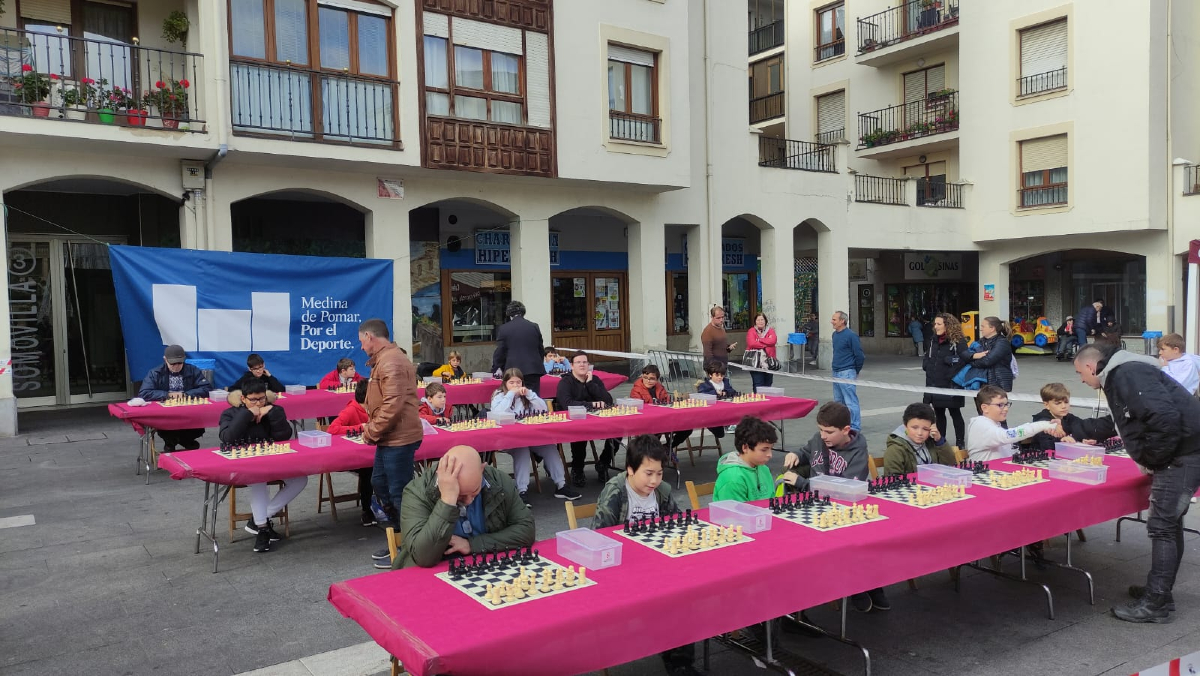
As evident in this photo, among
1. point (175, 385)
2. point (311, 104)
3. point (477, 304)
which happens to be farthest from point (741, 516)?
point (477, 304)

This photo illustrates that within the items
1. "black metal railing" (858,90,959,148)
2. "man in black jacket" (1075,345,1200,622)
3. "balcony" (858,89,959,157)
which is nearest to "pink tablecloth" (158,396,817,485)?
"man in black jacket" (1075,345,1200,622)

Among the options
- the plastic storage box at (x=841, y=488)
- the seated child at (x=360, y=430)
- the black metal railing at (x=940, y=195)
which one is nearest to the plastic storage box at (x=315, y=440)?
the seated child at (x=360, y=430)

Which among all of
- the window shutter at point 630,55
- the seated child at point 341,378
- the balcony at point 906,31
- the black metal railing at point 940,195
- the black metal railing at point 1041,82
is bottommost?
the seated child at point 341,378

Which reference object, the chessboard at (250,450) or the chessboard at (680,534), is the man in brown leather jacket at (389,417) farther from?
the chessboard at (680,534)

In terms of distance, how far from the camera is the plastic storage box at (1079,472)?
5164 mm

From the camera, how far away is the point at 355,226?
1845 cm

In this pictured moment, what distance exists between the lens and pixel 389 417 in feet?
20.4

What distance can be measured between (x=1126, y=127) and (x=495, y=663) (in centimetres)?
2455

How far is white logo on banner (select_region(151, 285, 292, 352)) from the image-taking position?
12711mm

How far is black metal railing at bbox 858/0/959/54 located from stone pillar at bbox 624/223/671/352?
480 inches

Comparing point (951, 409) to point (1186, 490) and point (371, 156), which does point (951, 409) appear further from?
point (371, 156)

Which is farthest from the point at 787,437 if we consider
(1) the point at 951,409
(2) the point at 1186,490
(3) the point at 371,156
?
(3) the point at 371,156

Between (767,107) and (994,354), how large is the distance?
2352 centimetres

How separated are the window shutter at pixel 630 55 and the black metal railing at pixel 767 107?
44.9 feet
